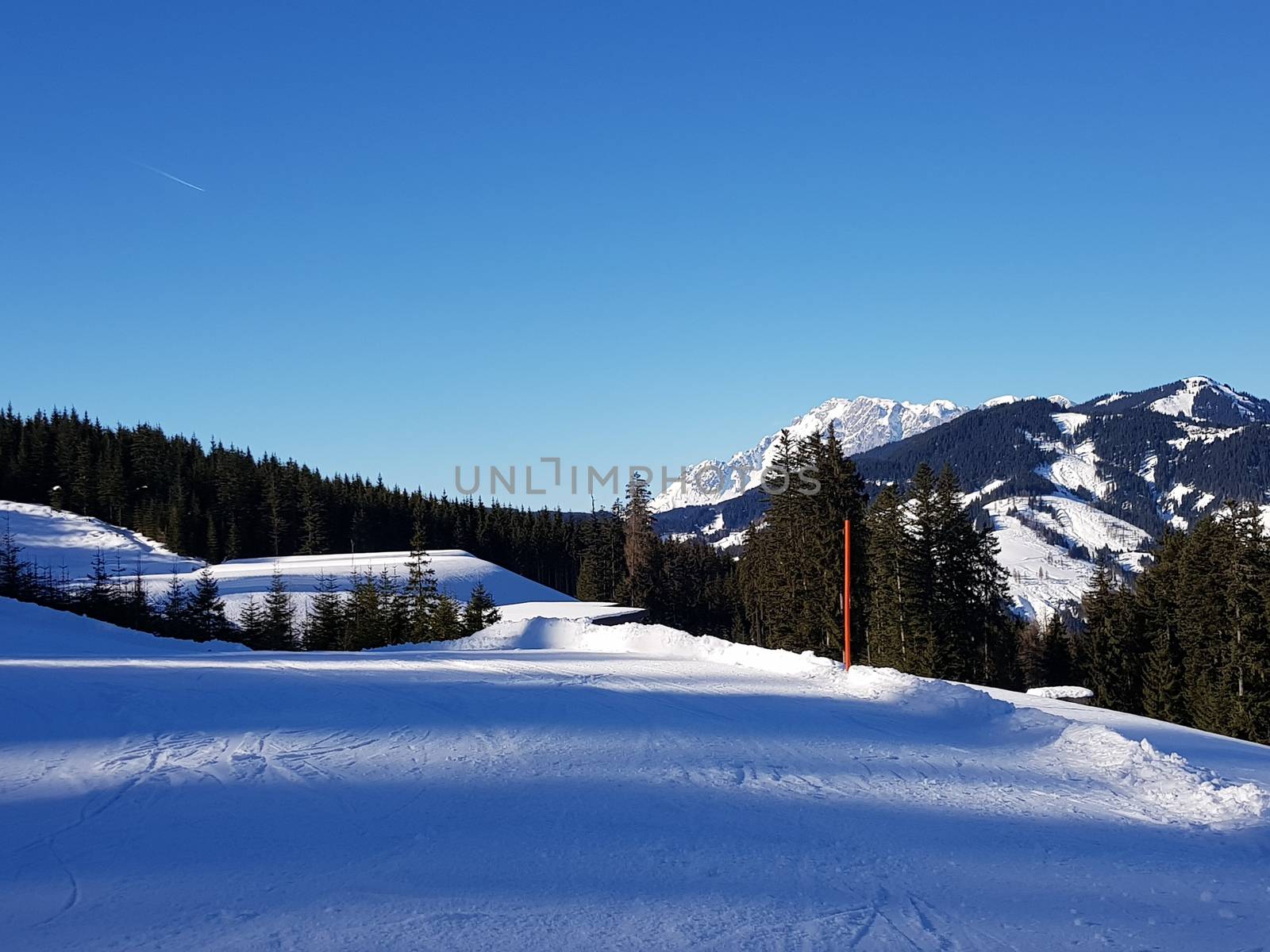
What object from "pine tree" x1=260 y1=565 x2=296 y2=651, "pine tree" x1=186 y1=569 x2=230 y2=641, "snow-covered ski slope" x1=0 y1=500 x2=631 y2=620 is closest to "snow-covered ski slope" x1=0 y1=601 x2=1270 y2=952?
"pine tree" x1=260 y1=565 x2=296 y2=651

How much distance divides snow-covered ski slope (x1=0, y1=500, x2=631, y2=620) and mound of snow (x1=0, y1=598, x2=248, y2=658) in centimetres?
2671

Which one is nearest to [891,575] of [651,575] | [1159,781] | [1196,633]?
[1196,633]

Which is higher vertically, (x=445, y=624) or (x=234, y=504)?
(x=234, y=504)

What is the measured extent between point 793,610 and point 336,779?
121 ft

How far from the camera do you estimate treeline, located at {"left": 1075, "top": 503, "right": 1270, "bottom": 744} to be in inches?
1257

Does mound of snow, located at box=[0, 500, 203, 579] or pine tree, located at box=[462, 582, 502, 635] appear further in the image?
mound of snow, located at box=[0, 500, 203, 579]

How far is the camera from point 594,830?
20.9ft

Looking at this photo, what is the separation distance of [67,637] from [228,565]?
181ft

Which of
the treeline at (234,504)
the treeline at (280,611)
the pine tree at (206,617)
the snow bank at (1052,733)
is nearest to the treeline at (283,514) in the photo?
the treeline at (234,504)

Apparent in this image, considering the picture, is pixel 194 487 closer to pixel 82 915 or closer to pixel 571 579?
pixel 571 579

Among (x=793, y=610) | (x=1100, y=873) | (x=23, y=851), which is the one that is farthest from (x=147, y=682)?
(x=793, y=610)

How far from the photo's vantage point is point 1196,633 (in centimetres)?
3556

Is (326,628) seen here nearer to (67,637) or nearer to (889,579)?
(67,637)

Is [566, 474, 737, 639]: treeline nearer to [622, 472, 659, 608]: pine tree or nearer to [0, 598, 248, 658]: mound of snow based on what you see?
[622, 472, 659, 608]: pine tree
